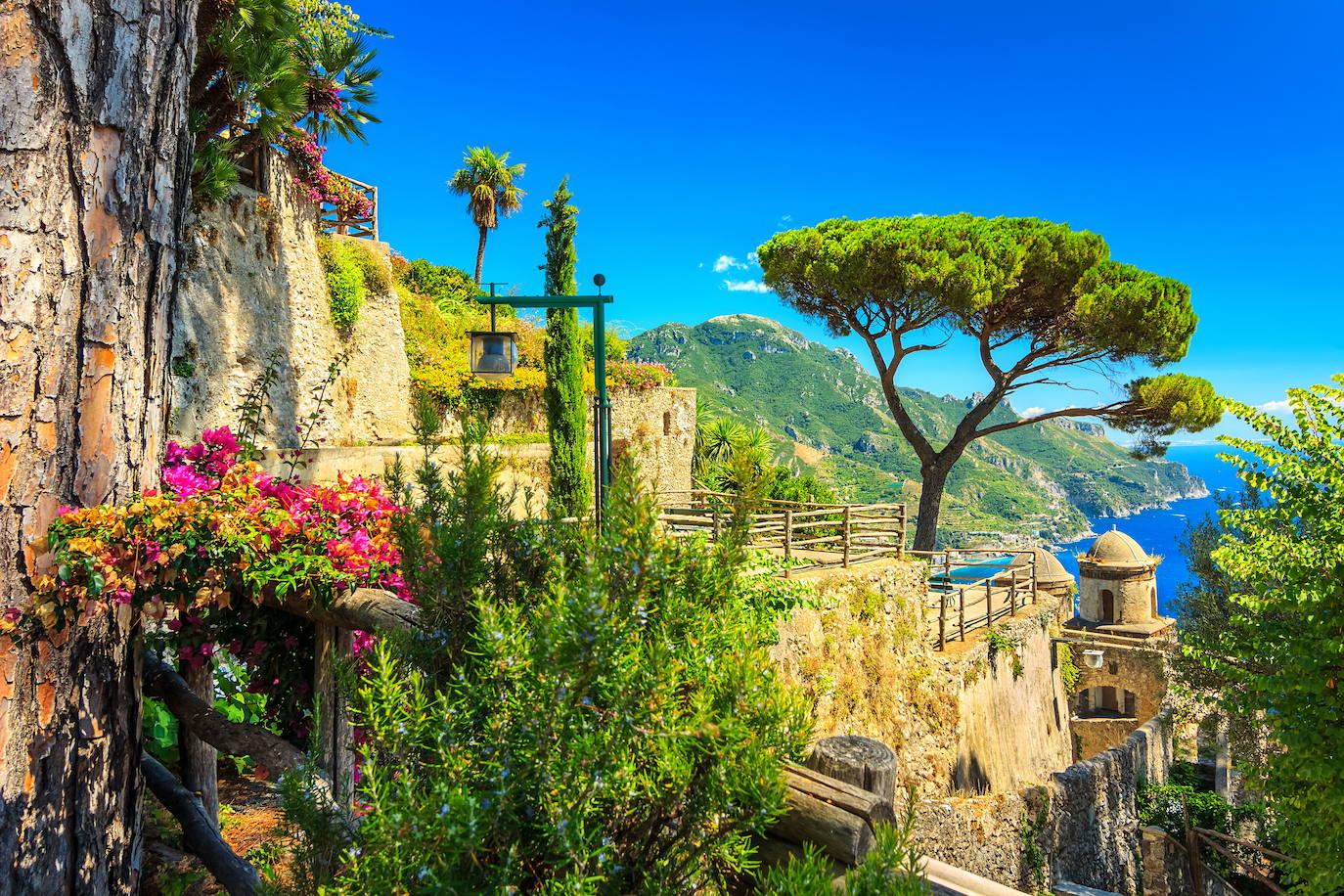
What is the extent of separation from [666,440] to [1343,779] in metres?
17.0

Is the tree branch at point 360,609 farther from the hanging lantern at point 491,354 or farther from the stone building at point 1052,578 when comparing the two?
the stone building at point 1052,578

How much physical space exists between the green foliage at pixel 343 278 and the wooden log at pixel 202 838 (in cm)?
1161

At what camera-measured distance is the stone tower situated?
2202cm

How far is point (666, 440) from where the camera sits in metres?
21.5

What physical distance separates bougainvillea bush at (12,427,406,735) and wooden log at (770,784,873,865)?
4.22 ft

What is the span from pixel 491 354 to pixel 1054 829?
1028 centimetres

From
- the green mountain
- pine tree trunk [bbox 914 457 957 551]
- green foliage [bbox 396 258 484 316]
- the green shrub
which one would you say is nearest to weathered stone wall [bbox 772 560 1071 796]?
pine tree trunk [bbox 914 457 957 551]

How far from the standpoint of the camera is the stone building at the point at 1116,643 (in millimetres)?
19531

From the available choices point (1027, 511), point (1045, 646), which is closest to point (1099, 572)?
point (1045, 646)

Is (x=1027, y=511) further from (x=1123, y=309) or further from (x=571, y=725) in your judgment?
(x=571, y=725)

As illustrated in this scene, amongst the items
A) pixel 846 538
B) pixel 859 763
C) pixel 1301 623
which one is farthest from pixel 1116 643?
pixel 859 763

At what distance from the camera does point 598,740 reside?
117 cm

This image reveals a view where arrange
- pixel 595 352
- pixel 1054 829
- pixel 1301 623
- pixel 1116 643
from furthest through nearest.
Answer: pixel 1116 643
pixel 1054 829
pixel 1301 623
pixel 595 352

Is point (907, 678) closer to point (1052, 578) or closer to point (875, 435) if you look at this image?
point (1052, 578)
